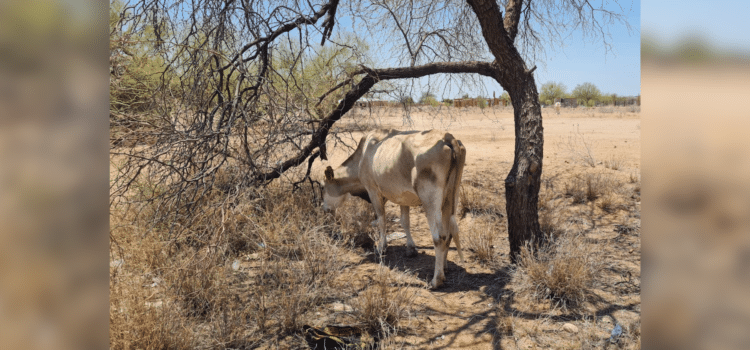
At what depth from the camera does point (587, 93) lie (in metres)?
58.3

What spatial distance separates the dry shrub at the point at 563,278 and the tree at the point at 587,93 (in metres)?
58.0

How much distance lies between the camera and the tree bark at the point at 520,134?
5895 millimetres

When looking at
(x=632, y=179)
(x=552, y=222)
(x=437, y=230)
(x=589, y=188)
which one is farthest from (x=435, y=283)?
(x=632, y=179)

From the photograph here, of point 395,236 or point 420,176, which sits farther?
point 395,236

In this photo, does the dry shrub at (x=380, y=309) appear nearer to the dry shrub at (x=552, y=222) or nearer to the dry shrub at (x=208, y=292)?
the dry shrub at (x=208, y=292)

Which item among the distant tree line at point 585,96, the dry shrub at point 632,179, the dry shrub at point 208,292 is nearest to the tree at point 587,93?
the distant tree line at point 585,96

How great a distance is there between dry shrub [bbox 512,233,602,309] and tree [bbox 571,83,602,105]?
2284 inches

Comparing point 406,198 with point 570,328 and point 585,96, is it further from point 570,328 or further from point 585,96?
point 585,96

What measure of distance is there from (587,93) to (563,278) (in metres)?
59.9

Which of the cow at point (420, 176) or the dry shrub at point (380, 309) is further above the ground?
the cow at point (420, 176)

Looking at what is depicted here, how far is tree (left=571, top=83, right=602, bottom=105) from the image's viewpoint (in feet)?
191

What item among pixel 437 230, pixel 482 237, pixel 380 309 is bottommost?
pixel 380 309

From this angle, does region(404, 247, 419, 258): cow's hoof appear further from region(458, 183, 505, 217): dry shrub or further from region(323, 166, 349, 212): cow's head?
region(458, 183, 505, 217): dry shrub

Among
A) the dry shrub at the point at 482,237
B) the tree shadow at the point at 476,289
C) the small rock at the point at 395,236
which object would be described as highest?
the dry shrub at the point at 482,237
